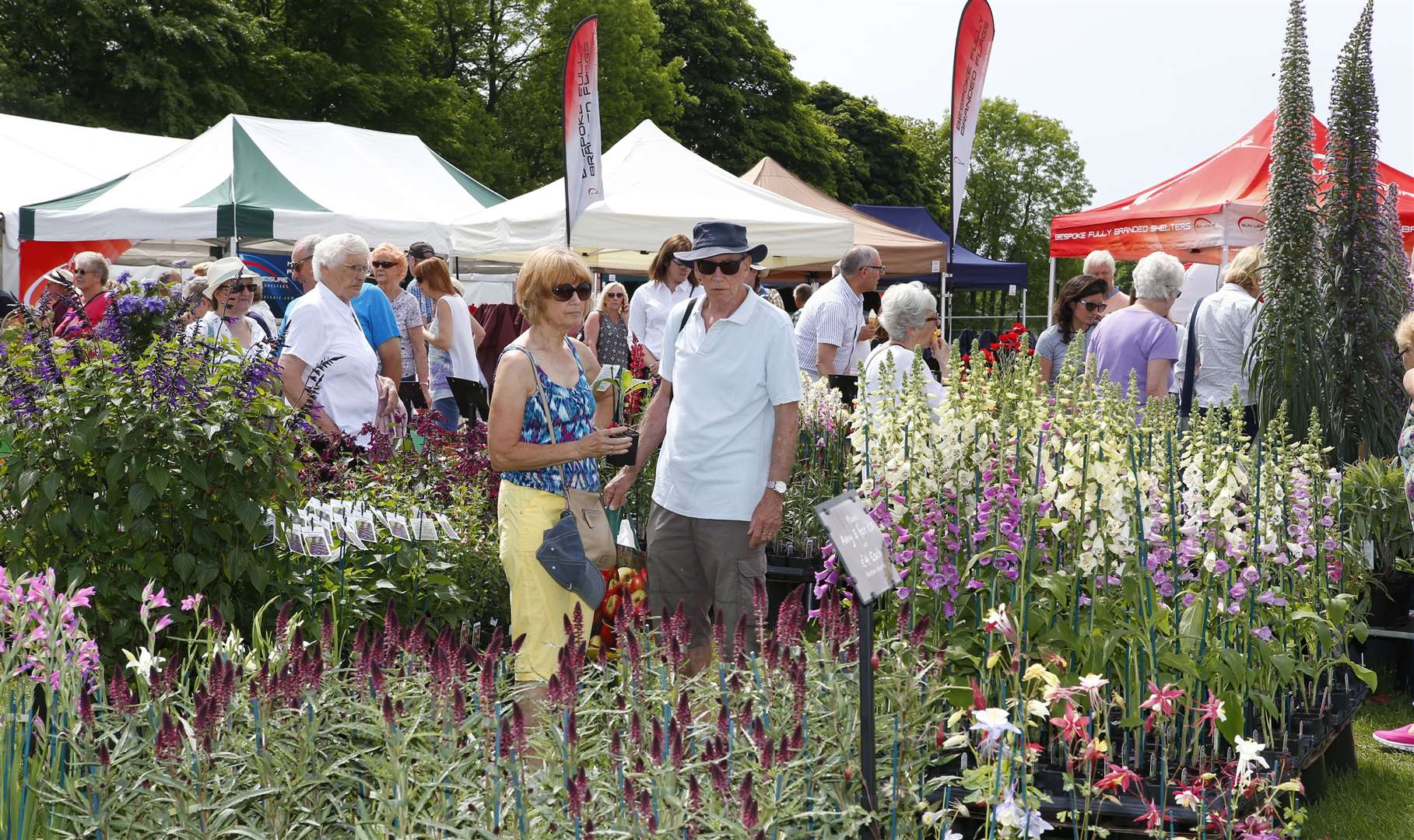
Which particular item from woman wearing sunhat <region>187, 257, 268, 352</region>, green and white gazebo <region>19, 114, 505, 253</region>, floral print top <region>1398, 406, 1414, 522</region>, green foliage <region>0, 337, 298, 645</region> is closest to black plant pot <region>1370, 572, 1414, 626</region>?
floral print top <region>1398, 406, 1414, 522</region>

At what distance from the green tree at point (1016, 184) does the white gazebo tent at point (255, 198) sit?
2104 inches

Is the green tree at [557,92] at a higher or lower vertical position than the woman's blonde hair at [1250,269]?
higher

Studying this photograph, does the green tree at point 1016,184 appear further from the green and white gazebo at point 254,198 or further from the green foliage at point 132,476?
the green foliage at point 132,476

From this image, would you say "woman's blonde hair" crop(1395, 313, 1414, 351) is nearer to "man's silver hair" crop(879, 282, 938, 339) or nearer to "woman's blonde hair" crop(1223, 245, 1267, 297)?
"man's silver hair" crop(879, 282, 938, 339)

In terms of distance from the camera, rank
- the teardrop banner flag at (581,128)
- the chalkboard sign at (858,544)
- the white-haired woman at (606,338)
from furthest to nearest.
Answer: the white-haired woman at (606,338) → the teardrop banner flag at (581,128) → the chalkboard sign at (858,544)

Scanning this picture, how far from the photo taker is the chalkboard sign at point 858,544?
225 cm

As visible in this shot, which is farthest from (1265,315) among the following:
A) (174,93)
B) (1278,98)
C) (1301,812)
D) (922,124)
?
(922,124)

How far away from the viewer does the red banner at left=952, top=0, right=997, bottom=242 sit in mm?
7289

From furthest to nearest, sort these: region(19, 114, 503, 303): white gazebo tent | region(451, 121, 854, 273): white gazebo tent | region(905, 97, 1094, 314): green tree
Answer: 1. region(905, 97, 1094, 314): green tree
2. region(19, 114, 503, 303): white gazebo tent
3. region(451, 121, 854, 273): white gazebo tent

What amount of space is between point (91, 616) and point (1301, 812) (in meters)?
3.26

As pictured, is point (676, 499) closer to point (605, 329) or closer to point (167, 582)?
point (167, 582)

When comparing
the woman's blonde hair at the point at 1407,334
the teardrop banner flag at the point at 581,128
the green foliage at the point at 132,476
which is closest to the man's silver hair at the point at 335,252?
the green foliage at the point at 132,476

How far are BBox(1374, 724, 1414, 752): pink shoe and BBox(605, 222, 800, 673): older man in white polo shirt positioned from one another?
2.56 m

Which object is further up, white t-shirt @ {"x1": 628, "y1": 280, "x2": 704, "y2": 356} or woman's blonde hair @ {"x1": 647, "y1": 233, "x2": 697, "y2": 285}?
woman's blonde hair @ {"x1": 647, "y1": 233, "x2": 697, "y2": 285}
